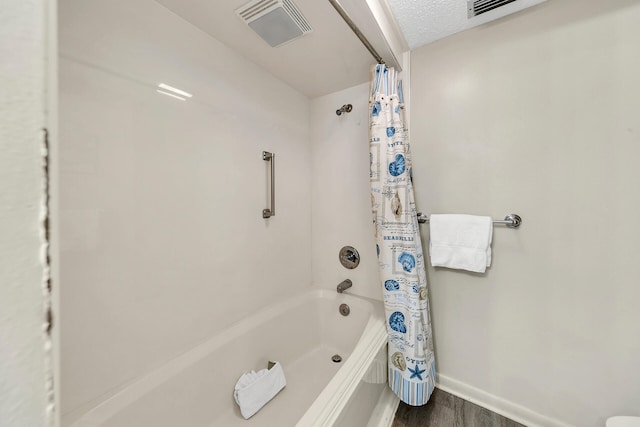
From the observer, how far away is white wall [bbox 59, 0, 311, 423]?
797 millimetres

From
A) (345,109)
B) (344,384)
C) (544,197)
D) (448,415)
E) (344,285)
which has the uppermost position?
(345,109)

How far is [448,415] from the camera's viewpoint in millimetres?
1204

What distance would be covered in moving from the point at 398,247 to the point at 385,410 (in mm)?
871

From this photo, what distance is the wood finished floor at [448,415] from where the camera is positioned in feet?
3.80

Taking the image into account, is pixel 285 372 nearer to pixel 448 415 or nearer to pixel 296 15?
pixel 448 415

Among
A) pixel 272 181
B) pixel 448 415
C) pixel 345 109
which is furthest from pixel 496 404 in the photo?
pixel 345 109

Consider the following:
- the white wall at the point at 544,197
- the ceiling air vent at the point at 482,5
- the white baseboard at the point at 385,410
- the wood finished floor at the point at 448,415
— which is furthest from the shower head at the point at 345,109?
the wood finished floor at the point at 448,415

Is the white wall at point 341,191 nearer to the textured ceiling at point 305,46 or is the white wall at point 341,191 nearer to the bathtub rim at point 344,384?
the textured ceiling at point 305,46

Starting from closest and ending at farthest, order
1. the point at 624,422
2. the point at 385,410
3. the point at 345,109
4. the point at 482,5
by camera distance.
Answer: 1. the point at 624,422
2. the point at 482,5
3. the point at 385,410
4. the point at 345,109

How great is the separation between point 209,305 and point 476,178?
62.9 inches

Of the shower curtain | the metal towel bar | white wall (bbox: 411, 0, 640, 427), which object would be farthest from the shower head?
the metal towel bar

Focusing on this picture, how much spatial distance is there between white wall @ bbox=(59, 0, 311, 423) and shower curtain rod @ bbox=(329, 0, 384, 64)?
656mm

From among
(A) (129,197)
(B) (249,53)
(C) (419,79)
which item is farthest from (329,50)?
(A) (129,197)

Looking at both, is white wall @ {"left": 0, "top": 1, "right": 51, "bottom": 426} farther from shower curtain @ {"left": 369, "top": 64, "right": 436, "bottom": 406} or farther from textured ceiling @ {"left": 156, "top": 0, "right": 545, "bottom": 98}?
shower curtain @ {"left": 369, "top": 64, "right": 436, "bottom": 406}
